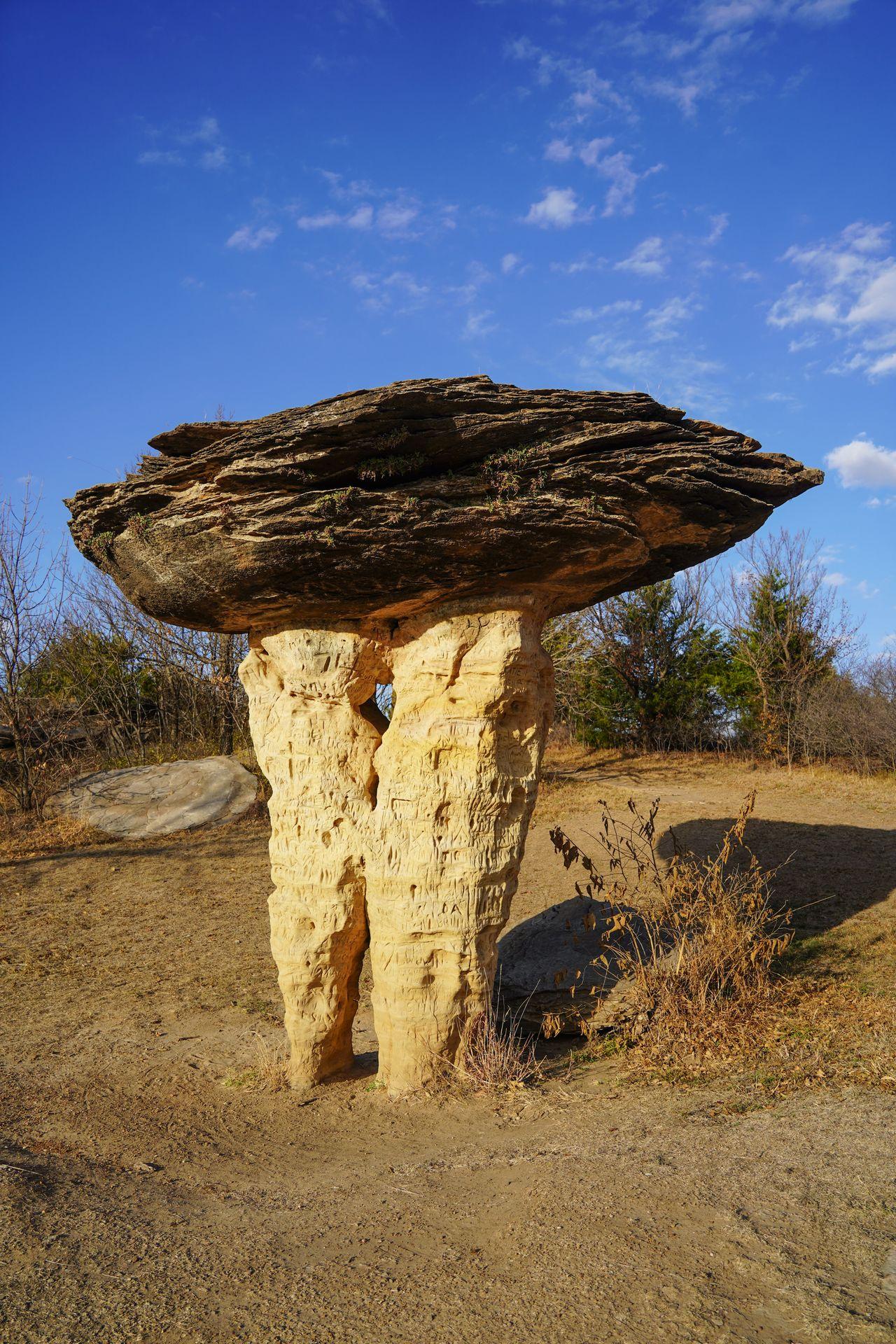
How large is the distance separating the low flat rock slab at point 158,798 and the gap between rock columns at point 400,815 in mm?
8544

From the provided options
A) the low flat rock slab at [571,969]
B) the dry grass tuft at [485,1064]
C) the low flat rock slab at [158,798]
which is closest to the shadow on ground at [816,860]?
the low flat rock slab at [571,969]

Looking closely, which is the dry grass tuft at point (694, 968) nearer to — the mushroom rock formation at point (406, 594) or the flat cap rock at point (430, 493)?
the mushroom rock formation at point (406, 594)

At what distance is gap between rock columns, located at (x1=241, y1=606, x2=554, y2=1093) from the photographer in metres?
5.89

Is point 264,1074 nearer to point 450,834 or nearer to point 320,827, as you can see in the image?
point 320,827

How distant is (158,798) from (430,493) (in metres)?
11.1

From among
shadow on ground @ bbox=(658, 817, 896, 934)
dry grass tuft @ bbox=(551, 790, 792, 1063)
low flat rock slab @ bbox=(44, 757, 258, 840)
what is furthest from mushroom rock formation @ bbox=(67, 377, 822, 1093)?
low flat rock slab @ bbox=(44, 757, 258, 840)

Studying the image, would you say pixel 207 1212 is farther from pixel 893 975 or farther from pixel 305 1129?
pixel 893 975

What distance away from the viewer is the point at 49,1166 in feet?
16.1

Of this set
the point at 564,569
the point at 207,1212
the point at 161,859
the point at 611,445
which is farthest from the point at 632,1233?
the point at 161,859

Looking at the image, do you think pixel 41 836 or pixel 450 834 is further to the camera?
pixel 41 836

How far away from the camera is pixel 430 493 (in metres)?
5.46

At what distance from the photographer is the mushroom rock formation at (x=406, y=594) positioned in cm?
541

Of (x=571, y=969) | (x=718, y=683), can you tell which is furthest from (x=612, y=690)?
(x=571, y=969)

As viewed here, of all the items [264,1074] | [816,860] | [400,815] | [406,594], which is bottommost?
[264,1074]
